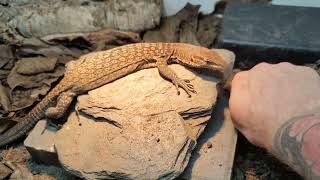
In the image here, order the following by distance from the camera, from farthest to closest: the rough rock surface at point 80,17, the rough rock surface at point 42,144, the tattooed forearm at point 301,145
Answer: the rough rock surface at point 80,17, the rough rock surface at point 42,144, the tattooed forearm at point 301,145

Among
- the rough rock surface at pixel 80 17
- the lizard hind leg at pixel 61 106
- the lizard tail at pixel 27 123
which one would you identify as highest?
the rough rock surface at pixel 80 17

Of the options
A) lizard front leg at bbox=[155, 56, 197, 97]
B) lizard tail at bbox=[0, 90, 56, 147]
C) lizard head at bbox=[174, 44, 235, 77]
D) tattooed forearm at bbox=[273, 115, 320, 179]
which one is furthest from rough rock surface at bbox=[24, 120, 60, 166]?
tattooed forearm at bbox=[273, 115, 320, 179]

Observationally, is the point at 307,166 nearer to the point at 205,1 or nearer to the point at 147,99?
the point at 147,99

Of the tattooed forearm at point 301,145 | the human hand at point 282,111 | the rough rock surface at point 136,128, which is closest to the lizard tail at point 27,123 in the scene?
the rough rock surface at point 136,128

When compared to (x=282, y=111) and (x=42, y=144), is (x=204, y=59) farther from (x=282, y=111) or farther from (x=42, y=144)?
(x=42, y=144)

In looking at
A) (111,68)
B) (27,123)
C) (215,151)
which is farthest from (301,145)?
(27,123)

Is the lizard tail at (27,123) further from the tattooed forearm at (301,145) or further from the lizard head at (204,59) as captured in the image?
the tattooed forearm at (301,145)

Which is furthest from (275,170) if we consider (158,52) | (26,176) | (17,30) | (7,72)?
→ (17,30)
